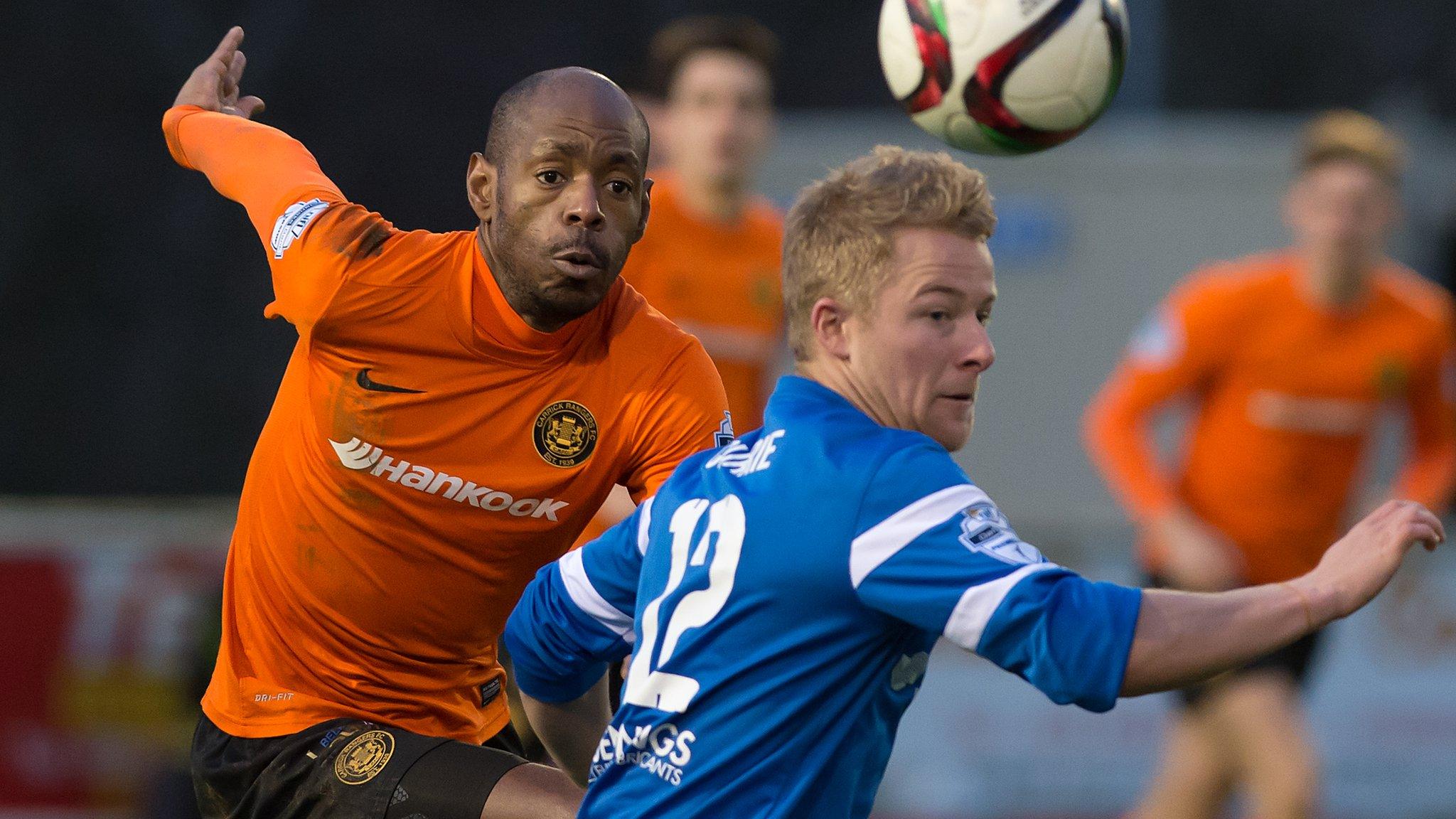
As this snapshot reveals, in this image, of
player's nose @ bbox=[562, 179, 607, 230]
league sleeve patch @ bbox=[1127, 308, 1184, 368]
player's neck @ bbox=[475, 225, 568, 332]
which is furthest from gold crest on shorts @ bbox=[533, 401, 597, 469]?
league sleeve patch @ bbox=[1127, 308, 1184, 368]

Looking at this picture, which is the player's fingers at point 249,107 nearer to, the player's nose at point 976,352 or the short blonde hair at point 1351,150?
the player's nose at point 976,352

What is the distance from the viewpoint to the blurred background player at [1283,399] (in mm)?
6645

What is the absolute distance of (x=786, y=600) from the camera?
255 cm

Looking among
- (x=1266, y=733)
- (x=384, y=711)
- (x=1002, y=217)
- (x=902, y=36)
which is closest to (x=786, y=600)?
(x=384, y=711)

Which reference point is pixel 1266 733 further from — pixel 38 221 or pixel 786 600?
pixel 38 221

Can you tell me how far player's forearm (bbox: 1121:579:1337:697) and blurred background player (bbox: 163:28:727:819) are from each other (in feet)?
3.72

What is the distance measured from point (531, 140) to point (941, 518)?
1194 millimetres

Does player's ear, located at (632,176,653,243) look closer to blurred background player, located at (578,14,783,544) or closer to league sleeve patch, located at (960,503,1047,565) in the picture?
league sleeve patch, located at (960,503,1047,565)

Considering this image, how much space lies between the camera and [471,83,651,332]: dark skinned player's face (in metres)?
3.24

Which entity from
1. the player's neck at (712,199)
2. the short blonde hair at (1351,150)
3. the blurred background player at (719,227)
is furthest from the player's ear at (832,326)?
the short blonde hair at (1351,150)

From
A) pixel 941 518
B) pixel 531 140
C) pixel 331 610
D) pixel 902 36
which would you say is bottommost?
pixel 331 610

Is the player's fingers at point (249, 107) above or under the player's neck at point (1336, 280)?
under

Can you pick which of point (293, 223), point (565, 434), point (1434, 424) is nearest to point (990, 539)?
point (565, 434)

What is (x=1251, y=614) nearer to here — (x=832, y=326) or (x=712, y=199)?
(x=832, y=326)
